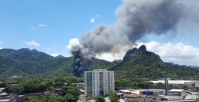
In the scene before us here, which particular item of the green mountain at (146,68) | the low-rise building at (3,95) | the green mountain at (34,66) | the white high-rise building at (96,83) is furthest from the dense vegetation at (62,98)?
the green mountain at (146,68)

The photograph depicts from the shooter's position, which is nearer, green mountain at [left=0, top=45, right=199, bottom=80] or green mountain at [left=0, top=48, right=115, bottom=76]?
green mountain at [left=0, top=45, right=199, bottom=80]

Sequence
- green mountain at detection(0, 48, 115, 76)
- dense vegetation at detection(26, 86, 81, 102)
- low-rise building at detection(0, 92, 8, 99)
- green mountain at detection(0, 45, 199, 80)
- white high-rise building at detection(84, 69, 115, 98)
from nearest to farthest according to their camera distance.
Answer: dense vegetation at detection(26, 86, 81, 102)
low-rise building at detection(0, 92, 8, 99)
white high-rise building at detection(84, 69, 115, 98)
green mountain at detection(0, 45, 199, 80)
green mountain at detection(0, 48, 115, 76)

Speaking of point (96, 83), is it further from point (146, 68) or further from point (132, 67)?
point (132, 67)

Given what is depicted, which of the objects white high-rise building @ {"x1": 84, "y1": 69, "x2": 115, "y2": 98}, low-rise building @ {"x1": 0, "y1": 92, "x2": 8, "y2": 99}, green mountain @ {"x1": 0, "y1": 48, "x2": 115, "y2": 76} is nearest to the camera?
low-rise building @ {"x1": 0, "y1": 92, "x2": 8, "y2": 99}

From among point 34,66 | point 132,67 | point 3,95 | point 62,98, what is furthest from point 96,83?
point 34,66

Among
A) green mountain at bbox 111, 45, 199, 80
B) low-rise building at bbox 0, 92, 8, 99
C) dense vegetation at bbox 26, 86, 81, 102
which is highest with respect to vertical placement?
green mountain at bbox 111, 45, 199, 80

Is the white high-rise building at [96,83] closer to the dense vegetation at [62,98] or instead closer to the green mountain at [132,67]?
the dense vegetation at [62,98]

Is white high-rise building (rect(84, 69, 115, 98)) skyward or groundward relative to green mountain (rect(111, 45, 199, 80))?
groundward

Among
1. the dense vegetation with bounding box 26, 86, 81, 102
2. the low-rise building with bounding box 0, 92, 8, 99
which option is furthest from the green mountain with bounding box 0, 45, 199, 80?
the low-rise building with bounding box 0, 92, 8, 99

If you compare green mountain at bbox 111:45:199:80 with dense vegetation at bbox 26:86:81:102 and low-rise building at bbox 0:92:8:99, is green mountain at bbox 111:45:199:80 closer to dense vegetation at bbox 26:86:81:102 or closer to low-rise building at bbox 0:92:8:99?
dense vegetation at bbox 26:86:81:102

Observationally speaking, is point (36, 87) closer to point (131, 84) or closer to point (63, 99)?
point (63, 99)

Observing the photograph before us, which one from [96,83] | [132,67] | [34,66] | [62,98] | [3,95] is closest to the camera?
[62,98]

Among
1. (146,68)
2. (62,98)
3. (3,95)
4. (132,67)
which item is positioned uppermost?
(132,67)
